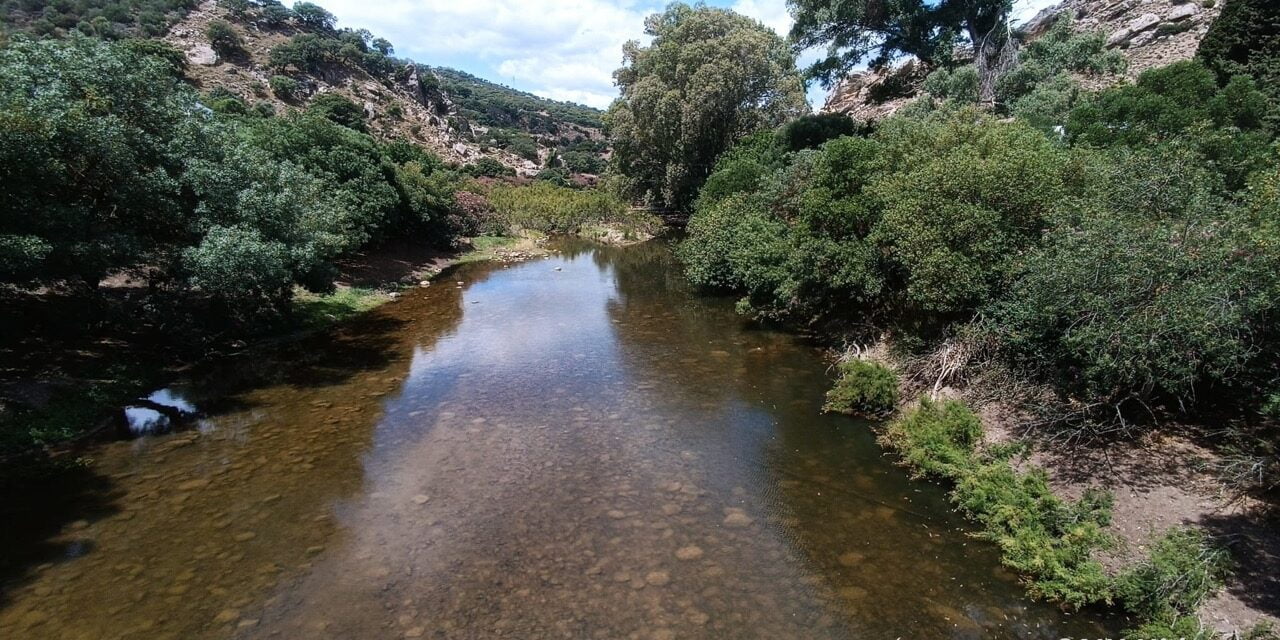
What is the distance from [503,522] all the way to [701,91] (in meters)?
39.2

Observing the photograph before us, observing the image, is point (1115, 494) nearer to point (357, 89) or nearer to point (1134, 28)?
point (1134, 28)

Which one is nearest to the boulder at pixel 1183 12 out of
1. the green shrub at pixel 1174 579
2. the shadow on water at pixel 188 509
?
the green shrub at pixel 1174 579

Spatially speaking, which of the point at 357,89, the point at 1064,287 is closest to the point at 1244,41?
the point at 1064,287

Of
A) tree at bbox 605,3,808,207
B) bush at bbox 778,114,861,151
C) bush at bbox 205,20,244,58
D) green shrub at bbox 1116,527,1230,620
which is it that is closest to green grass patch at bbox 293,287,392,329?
bush at bbox 778,114,861,151

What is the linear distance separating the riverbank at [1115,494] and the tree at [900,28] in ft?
92.1

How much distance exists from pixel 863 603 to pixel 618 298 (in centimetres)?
2172

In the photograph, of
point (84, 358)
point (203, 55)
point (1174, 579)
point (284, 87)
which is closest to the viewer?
point (1174, 579)

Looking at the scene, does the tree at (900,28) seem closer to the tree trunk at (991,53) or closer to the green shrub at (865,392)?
the tree trunk at (991,53)

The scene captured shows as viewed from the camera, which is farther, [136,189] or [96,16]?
[96,16]

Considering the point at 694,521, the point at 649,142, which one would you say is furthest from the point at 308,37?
the point at 694,521

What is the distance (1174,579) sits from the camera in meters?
7.39

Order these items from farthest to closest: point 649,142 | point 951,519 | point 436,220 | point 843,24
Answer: point 649,142 < point 436,220 < point 843,24 < point 951,519

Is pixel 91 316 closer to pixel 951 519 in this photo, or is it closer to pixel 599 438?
pixel 599 438

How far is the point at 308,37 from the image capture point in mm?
74250
